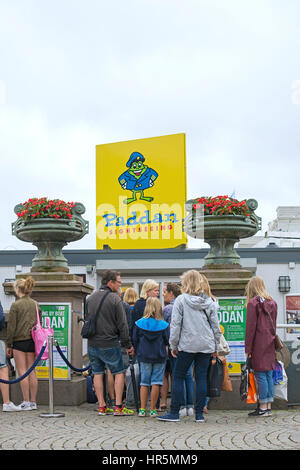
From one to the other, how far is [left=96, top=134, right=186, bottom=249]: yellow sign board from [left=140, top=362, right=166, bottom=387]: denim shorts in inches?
642

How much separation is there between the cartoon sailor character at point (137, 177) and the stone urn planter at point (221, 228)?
→ 1560 cm


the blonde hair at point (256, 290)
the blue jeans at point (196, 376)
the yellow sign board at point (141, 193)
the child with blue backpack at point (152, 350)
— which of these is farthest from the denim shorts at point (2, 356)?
the yellow sign board at point (141, 193)

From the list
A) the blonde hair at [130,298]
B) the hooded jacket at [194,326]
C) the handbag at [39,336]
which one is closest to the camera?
the hooded jacket at [194,326]

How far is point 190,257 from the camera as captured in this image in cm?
1950

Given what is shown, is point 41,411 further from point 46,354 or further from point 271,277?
point 271,277

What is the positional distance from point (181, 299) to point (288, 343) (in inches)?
88.9

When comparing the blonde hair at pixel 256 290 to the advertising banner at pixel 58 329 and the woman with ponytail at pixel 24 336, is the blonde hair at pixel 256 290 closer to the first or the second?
the advertising banner at pixel 58 329

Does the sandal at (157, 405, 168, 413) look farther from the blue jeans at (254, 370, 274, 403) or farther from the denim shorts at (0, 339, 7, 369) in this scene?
the denim shorts at (0, 339, 7, 369)

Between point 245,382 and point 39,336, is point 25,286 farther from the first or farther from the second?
point 245,382

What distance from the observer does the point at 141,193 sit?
2523 cm

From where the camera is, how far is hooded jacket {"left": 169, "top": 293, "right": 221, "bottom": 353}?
271 inches

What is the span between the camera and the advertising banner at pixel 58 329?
8.75 meters

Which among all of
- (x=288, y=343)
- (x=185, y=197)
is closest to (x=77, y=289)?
(x=288, y=343)
